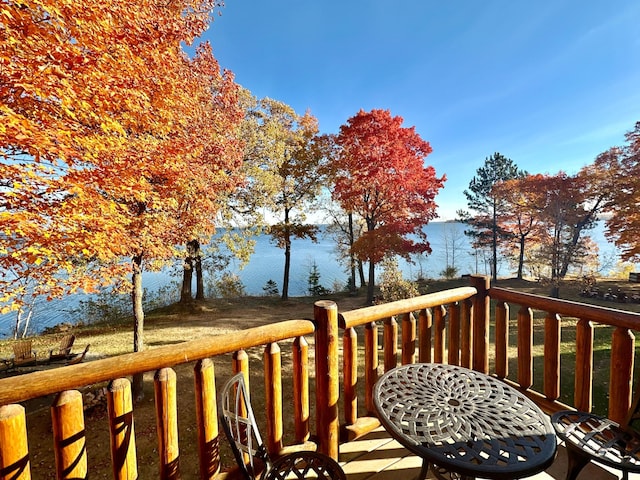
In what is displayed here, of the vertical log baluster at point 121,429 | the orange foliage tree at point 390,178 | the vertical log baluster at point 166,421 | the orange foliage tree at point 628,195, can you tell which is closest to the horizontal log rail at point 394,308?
the vertical log baluster at point 166,421

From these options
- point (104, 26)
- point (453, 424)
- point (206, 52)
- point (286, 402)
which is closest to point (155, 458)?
point (286, 402)

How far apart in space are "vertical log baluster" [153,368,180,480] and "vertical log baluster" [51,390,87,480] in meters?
0.26

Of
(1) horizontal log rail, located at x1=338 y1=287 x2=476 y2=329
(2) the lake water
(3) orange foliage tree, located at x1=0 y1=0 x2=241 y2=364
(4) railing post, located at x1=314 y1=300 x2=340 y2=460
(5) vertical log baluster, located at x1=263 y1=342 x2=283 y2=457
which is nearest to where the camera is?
(5) vertical log baluster, located at x1=263 y1=342 x2=283 y2=457

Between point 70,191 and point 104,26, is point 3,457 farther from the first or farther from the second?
point 104,26

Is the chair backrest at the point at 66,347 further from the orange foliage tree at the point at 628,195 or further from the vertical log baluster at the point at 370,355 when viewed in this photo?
the orange foliage tree at the point at 628,195

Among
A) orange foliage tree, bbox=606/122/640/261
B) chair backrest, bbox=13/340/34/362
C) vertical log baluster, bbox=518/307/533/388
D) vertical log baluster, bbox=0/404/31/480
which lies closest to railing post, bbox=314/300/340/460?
vertical log baluster, bbox=0/404/31/480

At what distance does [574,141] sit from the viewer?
16141 mm

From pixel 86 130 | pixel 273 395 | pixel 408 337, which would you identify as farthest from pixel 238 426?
pixel 86 130

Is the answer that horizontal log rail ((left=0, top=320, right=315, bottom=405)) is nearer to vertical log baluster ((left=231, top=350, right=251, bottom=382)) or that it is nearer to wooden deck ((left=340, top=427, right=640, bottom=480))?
vertical log baluster ((left=231, top=350, right=251, bottom=382))

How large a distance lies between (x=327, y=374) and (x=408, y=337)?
29.2 inches

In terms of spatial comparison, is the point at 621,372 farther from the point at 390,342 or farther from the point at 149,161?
the point at 149,161

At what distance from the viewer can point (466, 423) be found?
4.02 ft

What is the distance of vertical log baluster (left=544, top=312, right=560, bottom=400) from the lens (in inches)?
78.7

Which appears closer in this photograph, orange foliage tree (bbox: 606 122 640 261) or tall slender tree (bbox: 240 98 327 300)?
orange foliage tree (bbox: 606 122 640 261)
